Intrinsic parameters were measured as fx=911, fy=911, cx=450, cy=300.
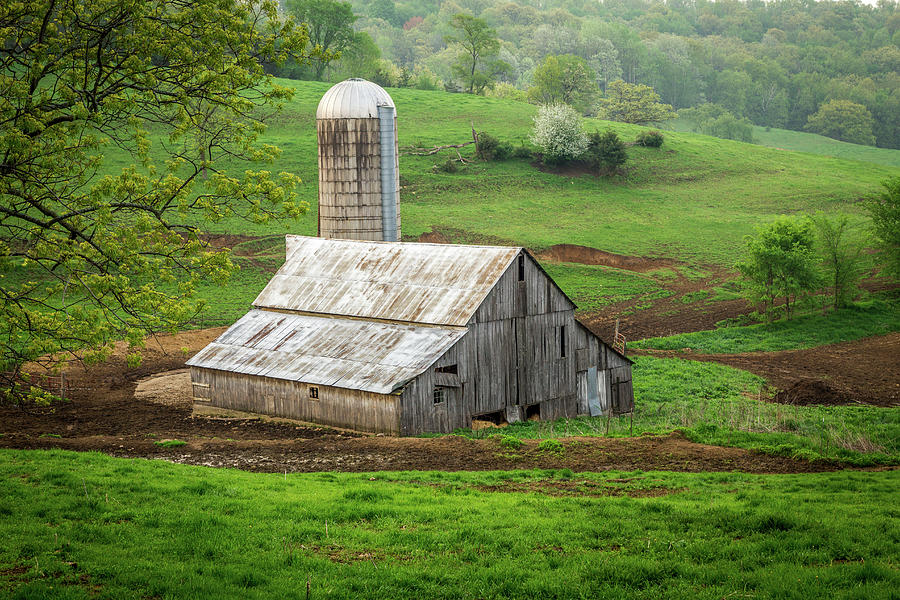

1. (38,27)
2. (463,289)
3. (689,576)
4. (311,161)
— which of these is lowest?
(689,576)

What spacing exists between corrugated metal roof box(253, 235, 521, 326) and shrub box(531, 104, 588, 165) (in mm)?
50567

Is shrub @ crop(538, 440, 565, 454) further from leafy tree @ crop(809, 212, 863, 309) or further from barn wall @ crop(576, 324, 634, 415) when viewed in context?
leafy tree @ crop(809, 212, 863, 309)

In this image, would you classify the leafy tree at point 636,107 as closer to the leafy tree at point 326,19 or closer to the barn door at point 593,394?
the leafy tree at point 326,19

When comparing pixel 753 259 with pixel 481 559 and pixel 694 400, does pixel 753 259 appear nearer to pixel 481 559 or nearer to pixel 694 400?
pixel 694 400

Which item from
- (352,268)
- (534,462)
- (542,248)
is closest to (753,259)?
(542,248)

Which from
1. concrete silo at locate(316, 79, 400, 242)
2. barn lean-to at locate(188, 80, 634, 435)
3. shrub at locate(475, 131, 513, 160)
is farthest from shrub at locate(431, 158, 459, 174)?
barn lean-to at locate(188, 80, 634, 435)

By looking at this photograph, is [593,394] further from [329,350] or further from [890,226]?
[890,226]

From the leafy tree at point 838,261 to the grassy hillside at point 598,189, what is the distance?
12.1 m

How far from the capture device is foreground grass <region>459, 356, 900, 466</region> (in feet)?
75.4

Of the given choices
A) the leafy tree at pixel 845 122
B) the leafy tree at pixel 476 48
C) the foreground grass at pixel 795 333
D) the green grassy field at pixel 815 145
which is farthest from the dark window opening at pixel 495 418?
the leafy tree at pixel 845 122

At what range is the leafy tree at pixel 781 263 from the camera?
165 feet

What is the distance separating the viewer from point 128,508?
51.4 ft

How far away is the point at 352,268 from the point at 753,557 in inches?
896

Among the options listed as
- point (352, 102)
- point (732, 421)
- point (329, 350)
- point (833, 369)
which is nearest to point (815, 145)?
point (833, 369)
